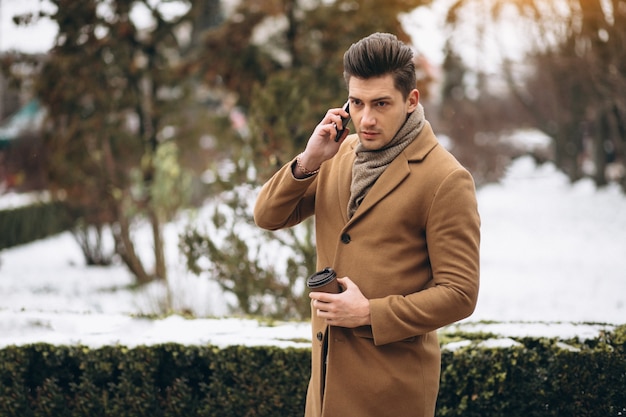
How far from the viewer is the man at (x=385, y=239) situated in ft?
6.84

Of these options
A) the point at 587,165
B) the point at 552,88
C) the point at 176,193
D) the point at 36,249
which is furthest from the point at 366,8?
the point at 587,165

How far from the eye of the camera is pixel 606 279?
32.9 feet

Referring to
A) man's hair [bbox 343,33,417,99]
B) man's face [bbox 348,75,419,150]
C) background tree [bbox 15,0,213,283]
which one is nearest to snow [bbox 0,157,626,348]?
background tree [bbox 15,0,213,283]

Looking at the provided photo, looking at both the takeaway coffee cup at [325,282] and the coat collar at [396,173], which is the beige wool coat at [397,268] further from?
the takeaway coffee cup at [325,282]

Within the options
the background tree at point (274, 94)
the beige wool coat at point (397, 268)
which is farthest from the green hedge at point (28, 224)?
the beige wool coat at point (397, 268)

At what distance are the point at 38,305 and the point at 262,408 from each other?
6.49m

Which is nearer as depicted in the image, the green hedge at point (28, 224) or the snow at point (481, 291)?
the snow at point (481, 291)

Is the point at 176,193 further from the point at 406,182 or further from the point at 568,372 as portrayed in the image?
the point at 406,182

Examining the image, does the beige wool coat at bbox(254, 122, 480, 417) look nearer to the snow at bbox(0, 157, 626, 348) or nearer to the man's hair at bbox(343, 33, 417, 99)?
the man's hair at bbox(343, 33, 417, 99)

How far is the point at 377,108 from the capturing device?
2.14 metres

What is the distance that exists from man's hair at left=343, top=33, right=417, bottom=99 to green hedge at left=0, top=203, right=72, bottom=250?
1353 cm

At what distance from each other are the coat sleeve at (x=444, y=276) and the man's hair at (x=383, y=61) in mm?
331

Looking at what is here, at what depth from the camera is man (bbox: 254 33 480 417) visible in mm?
2086

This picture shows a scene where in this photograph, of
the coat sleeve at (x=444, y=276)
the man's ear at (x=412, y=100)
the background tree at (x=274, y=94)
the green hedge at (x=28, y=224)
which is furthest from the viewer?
the green hedge at (x=28, y=224)
